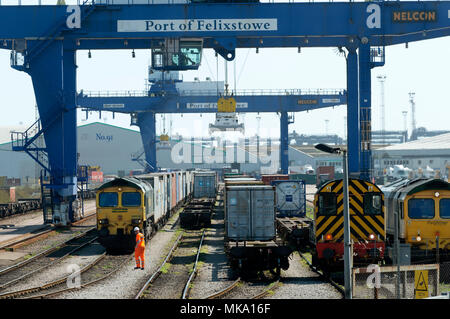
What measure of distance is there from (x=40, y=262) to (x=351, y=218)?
11915 millimetres

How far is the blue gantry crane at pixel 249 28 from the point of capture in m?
29.7

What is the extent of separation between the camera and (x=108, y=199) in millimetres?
23656

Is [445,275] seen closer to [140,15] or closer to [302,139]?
[140,15]

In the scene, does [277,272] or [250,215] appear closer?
[277,272]

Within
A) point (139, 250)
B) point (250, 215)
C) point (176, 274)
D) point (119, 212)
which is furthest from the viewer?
point (119, 212)

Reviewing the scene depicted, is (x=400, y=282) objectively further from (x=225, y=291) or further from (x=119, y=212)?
(x=119, y=212)

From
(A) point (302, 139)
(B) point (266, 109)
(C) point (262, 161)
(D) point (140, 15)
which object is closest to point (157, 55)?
(D) point (140, 15)

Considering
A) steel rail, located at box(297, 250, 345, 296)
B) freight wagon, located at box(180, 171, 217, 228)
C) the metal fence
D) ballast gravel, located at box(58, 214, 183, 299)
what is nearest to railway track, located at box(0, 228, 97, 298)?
ballast gravel, located at box(58, 214, 183, 299)

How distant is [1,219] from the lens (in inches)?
1550

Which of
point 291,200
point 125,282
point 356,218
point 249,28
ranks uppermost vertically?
point 249,28

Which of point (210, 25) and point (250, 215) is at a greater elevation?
point (210, 25)

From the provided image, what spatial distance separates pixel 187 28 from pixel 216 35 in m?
1.57

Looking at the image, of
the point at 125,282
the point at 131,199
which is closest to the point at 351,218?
the point at 125,282

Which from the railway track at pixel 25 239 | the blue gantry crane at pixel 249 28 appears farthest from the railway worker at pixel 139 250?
the blue gantry crane at pixel 249 28
